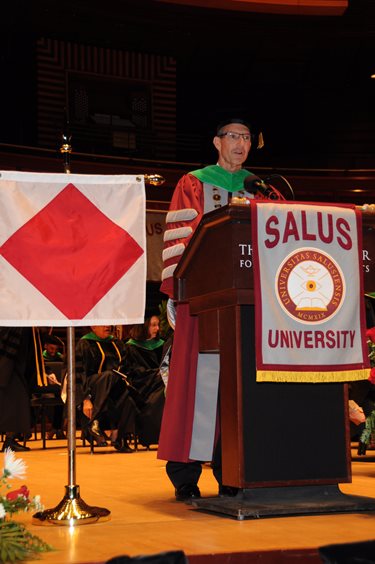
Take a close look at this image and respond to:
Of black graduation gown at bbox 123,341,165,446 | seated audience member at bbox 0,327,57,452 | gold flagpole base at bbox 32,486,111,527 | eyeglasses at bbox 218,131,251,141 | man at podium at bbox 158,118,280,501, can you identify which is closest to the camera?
gold flagpole base at bbox 32,486,111,527

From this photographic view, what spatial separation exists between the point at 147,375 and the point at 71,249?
552 cm

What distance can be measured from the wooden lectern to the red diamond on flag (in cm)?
33

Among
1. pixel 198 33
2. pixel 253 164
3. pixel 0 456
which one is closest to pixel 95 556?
pixel 0 456

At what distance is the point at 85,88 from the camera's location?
48.6 feet

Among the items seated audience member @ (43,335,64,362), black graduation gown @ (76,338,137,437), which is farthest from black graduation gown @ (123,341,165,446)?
seated audience member @ (43,335,64,362)

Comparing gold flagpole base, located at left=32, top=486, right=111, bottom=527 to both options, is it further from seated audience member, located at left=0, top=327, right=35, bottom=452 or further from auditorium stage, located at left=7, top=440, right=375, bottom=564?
seated audience member, located at left=0, top=327, right=35, bottom=452

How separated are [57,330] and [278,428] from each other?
10.6m

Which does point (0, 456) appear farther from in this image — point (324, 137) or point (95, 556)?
point (324, 137)

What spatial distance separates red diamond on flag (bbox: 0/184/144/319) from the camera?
126 inches

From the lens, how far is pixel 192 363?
3.72m

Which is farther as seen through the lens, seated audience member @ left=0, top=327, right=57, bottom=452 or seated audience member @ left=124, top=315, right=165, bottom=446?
seated audience member @ left=124, top=315, right=165, bottom=446

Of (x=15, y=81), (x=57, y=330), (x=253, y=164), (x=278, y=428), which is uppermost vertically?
(x=15, y=81)

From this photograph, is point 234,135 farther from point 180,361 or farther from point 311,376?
point 311,376

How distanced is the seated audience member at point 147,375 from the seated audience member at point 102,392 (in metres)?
0.10
